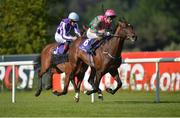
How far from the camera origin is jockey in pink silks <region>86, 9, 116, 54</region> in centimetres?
2003

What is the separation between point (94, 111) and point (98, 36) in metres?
4.24

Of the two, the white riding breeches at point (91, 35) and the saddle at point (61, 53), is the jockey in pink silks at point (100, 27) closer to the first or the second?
the white riding breeches at point (91, 35)

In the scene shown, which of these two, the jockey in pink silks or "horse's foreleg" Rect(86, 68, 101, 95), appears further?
the jockey in pink silks

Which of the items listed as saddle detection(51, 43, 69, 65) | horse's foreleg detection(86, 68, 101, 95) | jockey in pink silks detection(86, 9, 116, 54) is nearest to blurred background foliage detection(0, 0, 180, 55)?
jockey in pink silks detection(86, 9, 116, 54)

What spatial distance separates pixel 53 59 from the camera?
21.6 m

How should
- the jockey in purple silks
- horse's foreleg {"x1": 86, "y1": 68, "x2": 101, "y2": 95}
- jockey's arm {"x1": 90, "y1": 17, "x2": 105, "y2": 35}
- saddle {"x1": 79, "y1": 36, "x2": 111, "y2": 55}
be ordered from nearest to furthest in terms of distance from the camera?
horse's foreleg {"x1": 86, "y1": 68, "x2": 101, "y2": 95}
saddle {"x1": 79, "y1": 36, "x2": 111, "y2": 55}
jockey's arm {"x1": 90, "y1": 17, "x2": 105, "y2": 35}
the jockey in purple silks

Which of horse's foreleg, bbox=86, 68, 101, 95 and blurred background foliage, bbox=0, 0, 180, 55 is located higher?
horse's foreleg, bbox=86, 68, 101, 95

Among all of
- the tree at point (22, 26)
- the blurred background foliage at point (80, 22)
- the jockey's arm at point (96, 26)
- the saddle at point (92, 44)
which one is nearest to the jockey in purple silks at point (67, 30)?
the jockey's arm at point (96, 26)

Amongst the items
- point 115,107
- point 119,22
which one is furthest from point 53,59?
point 115,107

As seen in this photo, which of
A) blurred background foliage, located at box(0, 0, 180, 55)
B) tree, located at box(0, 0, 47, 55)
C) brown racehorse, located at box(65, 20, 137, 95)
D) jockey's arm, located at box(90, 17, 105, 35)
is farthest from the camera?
blurred background foliage, located at box(0, 0, 180, 55)

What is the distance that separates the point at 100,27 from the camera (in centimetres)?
2042

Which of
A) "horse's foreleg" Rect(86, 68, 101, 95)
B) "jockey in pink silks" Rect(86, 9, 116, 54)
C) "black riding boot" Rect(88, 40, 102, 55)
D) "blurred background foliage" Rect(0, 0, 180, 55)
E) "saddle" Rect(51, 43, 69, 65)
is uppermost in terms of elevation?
"jockey in pink silks" Rect(86, 9, 116, 54)

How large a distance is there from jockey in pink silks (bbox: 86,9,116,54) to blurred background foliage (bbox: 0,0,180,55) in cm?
38

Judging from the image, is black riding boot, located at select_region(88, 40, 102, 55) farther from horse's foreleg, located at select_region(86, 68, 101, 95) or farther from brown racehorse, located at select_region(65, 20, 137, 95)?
horse's foreleg, located at select_region(86, 68, 101, 95)
